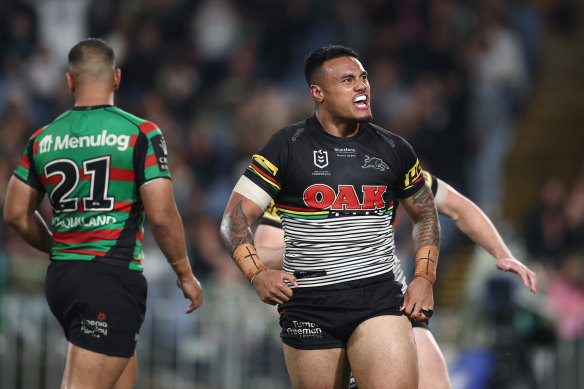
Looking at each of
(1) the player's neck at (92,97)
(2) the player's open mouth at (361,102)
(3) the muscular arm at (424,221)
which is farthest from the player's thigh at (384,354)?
(1) the player's neck at (92,97)

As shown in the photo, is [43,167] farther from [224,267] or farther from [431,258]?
[224,267]

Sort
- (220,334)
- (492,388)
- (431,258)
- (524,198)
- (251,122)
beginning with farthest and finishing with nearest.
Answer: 1. (524,198)
2. (251,122)
3. (220,334)
4. (492,388)
5. (431,258)

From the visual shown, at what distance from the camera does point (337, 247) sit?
17.8ft

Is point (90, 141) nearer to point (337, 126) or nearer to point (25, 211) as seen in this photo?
point (25, 211)

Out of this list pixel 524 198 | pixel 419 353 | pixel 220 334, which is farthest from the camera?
pixel 524 198

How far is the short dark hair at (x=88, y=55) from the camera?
592 cm

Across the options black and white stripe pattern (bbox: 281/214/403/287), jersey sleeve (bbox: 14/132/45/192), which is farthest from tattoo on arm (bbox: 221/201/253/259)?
jersey sleeve (bbox: 14/132/45/192)

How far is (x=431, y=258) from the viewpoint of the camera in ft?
18.3

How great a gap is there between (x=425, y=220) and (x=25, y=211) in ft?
8.01

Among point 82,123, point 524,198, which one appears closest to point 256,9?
point 524,198

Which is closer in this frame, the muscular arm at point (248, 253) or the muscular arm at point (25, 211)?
the muscular arm at point (248, 253)

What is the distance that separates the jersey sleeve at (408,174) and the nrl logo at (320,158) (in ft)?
1.48

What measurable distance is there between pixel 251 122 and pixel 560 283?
4902 millimetres

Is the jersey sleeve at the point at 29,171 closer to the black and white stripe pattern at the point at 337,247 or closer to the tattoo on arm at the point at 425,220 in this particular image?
the black and white stripe pattern at the point at 337,247
